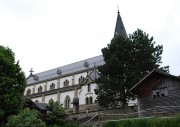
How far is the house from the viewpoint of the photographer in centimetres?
2925

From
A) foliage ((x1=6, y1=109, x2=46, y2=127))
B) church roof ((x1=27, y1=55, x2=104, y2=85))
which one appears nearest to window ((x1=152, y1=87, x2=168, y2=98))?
foliage ((x1=6, y1=109, x2=46, y2=127))

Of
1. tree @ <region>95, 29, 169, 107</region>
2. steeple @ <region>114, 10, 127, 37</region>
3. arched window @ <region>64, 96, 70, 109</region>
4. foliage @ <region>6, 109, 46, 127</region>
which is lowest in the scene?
foliage @ <region>6, 109, 46, 127</region>

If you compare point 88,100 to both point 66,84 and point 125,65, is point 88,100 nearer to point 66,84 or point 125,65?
point 66,84

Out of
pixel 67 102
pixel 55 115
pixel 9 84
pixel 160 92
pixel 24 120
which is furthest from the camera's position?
pixel 67 102

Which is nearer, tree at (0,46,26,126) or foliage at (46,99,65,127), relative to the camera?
tree at (0,46,26,126)

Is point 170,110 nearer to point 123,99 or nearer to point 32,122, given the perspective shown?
point 123,99

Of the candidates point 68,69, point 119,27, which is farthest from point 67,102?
point 119,27

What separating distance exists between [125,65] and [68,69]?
43553mm

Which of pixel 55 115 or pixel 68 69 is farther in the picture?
pixel 68 69

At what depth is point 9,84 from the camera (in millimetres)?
32781

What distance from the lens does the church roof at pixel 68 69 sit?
2926 inches

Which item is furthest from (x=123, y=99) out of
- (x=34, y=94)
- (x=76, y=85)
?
(x=34, y=94)

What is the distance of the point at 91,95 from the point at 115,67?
1959 centimetres

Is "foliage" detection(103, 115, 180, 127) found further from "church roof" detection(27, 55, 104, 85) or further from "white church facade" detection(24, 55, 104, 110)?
"church roof" detection(27, 55, 104, 85)
